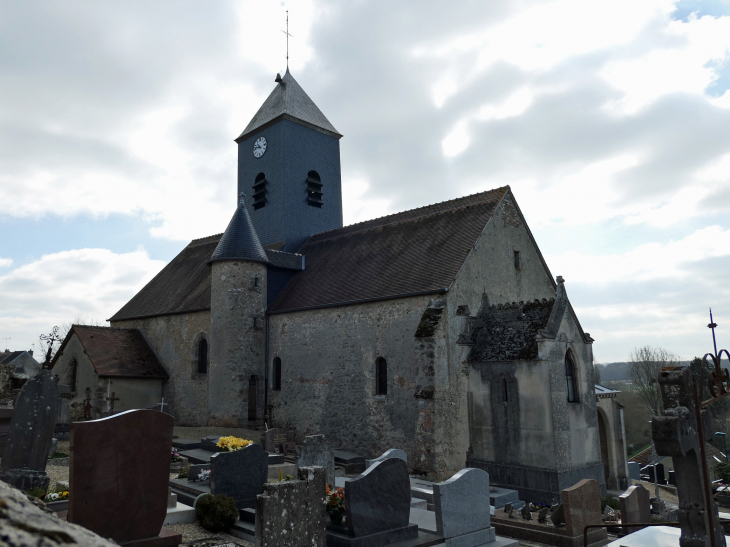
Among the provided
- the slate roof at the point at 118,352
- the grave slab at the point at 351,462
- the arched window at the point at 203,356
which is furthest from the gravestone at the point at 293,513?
the slate roof at the point at 118,352

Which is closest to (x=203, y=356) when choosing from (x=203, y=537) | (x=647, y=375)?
(x=203, y=537)

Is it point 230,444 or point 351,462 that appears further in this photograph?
point 351,462

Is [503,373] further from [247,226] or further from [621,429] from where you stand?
[247,226]

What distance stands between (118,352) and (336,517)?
17935 millimetres

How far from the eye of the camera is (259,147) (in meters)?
26.7

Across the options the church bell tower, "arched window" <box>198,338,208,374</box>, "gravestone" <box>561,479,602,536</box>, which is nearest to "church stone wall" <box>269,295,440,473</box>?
"arched window" <box>198,338,208,374</box>

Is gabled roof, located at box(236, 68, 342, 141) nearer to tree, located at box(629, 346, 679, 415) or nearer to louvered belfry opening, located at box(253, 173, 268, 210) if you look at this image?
louvered belfry opening, located at box(253, 173, 268, 210)

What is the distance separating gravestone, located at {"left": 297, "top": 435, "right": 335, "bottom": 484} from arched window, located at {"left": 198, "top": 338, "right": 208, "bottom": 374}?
1102 centimetres

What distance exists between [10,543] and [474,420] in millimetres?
14829

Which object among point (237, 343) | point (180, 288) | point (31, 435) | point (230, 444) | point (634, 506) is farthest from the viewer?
point (180, 288)

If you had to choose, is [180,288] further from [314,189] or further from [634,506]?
[634,506]

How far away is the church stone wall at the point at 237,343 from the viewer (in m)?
19.5

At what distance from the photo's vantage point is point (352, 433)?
16719 mm

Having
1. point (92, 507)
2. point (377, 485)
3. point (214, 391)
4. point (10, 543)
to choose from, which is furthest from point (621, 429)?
point (10, 543)
